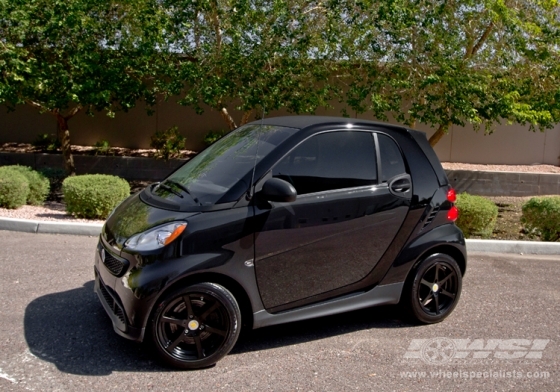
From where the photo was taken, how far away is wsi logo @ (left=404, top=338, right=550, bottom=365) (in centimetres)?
479

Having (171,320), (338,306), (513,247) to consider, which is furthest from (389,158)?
(513,247)

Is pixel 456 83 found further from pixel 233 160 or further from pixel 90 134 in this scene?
pixel 90 134

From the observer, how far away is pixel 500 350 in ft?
16.2

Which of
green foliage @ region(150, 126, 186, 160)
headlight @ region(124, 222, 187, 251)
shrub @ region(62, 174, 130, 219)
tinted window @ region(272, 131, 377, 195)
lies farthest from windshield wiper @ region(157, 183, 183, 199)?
green foliage @ region(150, 126, 186, 160)

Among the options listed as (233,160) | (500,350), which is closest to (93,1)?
(233,160)

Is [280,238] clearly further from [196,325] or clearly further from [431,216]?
[431,216]

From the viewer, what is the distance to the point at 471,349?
4.93 meters

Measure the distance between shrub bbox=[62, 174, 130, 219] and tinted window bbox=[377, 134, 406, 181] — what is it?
16.2 feet

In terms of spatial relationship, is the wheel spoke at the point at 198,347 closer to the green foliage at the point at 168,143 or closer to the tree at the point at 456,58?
the tree at the point at 456,58

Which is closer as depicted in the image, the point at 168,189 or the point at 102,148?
the point at 168,189

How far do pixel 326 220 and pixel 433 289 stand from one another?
4.36ft

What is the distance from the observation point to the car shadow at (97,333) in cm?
442

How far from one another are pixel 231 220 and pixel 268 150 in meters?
0.69

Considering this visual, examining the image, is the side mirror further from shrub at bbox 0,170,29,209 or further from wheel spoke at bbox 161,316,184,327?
shrub at bbox 0,170,29,209
